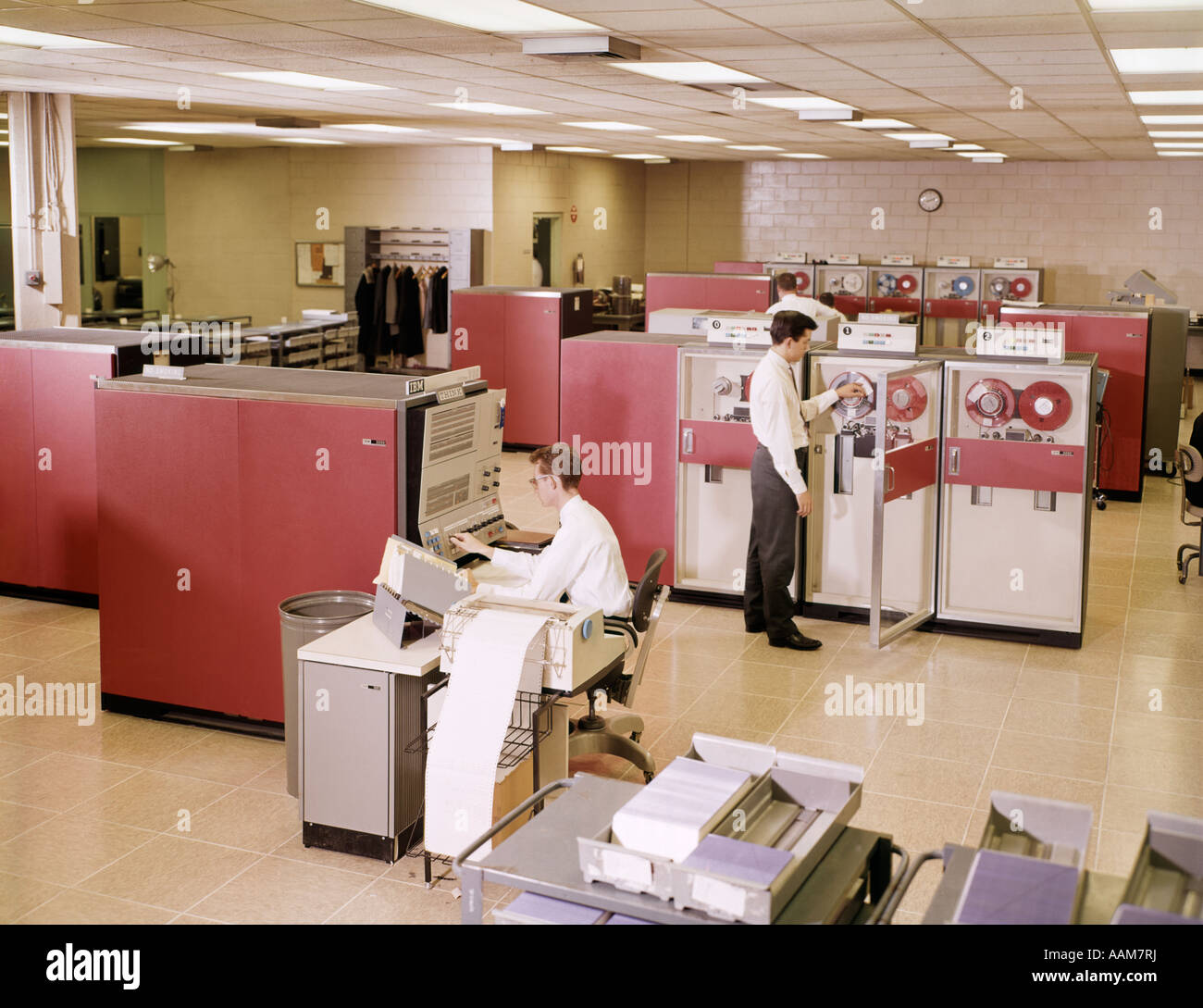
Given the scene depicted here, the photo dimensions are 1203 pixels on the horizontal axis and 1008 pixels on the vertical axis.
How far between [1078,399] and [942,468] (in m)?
0.81

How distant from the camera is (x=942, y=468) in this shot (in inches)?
279

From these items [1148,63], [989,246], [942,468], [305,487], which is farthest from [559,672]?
[989,246]

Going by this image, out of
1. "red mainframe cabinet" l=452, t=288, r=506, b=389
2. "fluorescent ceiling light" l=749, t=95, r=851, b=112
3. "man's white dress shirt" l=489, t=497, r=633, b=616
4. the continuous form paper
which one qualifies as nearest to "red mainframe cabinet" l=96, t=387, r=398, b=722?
"man's white dress shirt" l=489, t=497, r=633, b=616

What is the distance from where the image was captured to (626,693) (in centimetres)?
497

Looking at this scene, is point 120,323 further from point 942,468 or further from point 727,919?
point 727,919

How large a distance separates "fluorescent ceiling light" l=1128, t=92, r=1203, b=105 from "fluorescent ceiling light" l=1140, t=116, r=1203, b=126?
117 centimetres

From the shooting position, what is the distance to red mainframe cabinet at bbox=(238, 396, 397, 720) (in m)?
5.12

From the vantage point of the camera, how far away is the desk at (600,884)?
7.54 feet

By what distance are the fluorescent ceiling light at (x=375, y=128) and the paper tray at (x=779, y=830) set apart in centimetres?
984

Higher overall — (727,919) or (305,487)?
(305,487)

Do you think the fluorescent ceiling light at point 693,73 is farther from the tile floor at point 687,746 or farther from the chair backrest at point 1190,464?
the chair backrest at point 1190,464

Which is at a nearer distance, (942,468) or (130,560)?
(130,560)

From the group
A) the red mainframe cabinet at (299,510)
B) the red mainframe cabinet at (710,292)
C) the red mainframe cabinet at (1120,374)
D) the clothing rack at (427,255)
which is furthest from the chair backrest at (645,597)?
the clothing rack at (427,255)

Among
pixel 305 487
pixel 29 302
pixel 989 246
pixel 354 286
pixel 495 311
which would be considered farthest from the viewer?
pixel 989 246
